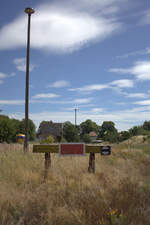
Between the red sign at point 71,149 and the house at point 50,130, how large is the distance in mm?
56268

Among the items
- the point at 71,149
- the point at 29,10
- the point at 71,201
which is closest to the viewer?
the point at 71,201

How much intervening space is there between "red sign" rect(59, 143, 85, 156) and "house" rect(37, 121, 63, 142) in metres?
56.3

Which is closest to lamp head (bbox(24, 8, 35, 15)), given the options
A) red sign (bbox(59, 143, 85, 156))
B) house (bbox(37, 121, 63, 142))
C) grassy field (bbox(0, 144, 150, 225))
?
red sign (bbox(59, 143, 85, 156))

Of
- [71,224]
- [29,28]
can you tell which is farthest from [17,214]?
[29,28]

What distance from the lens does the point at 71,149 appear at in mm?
6812

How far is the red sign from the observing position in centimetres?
676

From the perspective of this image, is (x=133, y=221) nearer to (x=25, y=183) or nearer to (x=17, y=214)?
(x=17, y=214)

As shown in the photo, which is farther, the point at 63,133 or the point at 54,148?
the point at 63,133

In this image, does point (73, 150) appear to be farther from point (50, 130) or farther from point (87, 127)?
point (87, 127)

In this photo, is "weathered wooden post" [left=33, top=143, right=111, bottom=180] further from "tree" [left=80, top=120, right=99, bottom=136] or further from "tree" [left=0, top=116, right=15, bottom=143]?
"tree" [left=80, top=120, right=99, bottom=136]

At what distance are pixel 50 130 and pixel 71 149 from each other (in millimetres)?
59706

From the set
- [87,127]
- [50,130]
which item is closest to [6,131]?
[50,130]

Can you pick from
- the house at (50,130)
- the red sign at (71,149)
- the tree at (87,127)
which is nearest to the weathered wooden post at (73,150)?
the red sign at (71,149)

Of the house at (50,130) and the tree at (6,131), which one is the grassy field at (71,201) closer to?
the tree at (6,131)
